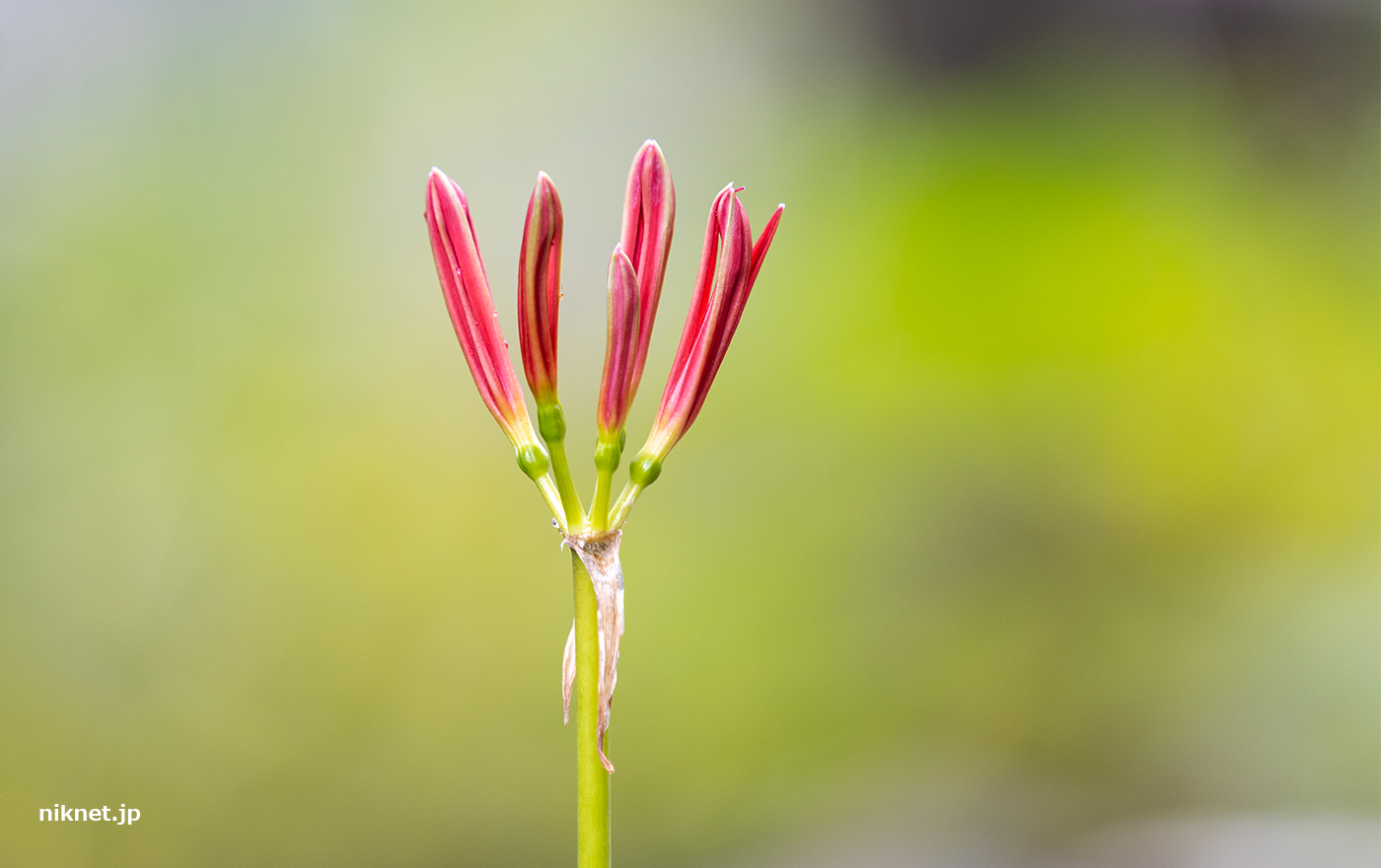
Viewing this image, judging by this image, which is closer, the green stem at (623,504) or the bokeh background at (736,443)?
the green stem at (623,504)

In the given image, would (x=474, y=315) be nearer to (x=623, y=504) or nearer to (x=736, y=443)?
(x=623, y=504)

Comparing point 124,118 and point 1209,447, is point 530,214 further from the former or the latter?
point 1209,447

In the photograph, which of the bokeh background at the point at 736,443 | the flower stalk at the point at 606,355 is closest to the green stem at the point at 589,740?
the flower stalk at the point at 606,355

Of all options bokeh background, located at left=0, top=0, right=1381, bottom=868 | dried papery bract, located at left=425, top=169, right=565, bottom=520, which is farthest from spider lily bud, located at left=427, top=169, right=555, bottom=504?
bokeh background, located at left=0, top=0, right=1381, bottom=868

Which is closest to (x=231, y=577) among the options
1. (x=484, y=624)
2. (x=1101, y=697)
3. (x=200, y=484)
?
(x=200, y=484)

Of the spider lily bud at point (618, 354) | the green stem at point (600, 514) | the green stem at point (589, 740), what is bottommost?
the green stem at point (589, 740)

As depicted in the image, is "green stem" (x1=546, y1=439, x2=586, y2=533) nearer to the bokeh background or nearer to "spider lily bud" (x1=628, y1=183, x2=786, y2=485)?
"spider lily bud" (x1=628, y1=183, x2=786, y2=485)

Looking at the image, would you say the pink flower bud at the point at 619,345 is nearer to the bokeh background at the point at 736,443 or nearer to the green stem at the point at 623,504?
the green stem at the point at 623,504

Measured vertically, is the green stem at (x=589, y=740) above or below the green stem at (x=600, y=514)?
below
